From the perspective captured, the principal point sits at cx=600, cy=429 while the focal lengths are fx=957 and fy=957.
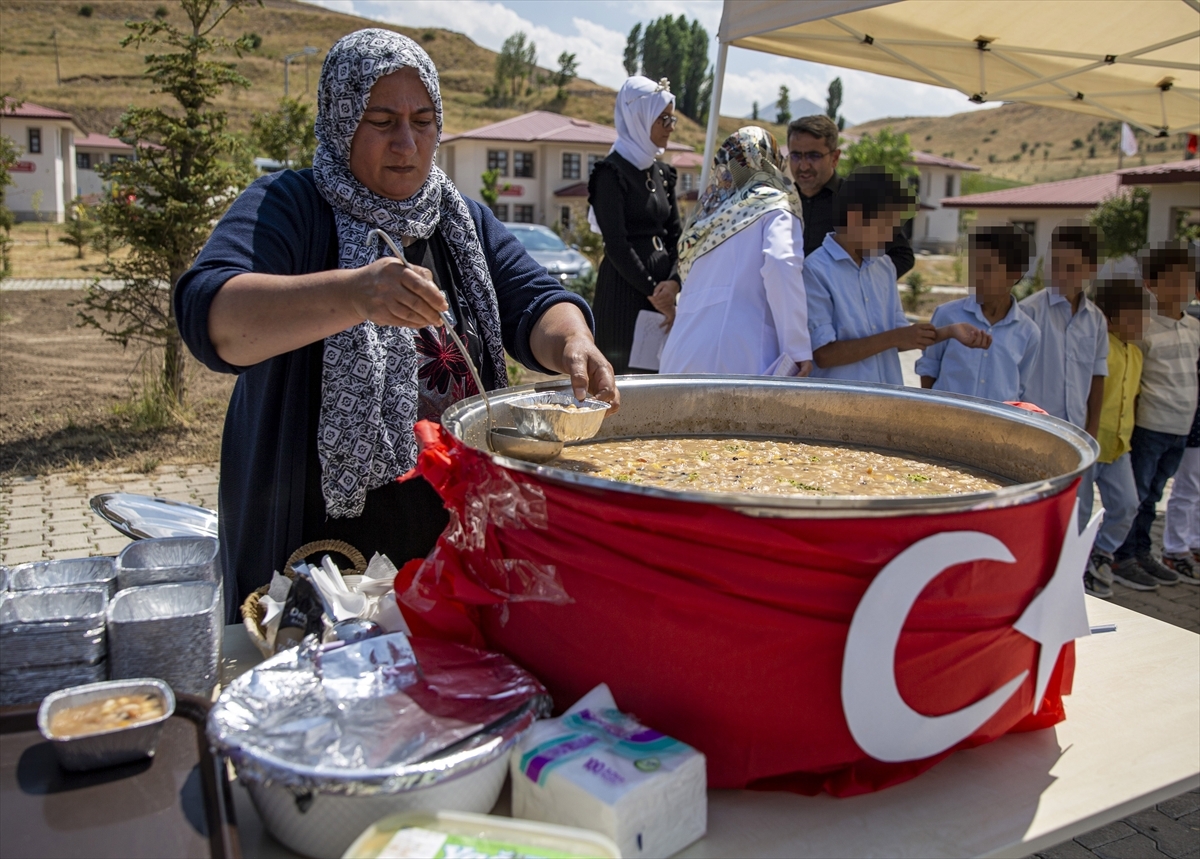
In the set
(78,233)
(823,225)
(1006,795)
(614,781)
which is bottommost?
(1006,795)

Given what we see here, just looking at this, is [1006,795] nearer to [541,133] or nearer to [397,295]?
[397,295]

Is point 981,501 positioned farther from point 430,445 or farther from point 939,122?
point 939,122

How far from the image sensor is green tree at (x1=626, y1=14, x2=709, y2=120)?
78688mm

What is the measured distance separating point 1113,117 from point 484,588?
7553 mm

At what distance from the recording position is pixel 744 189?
3242 millimetres

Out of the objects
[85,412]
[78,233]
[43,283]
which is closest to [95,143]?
[78,233]

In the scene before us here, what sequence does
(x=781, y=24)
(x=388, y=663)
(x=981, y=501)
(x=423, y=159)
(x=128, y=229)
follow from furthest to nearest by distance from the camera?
(x=128, y=229) < (x=781, y=24) < (x=423, y=159) < (x=388, y=663) < (x=981, y=501)

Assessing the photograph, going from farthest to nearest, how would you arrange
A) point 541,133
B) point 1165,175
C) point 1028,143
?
1. point 1028,143
2. point 541,133
3. point 1165,175

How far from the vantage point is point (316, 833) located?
102 centimetres

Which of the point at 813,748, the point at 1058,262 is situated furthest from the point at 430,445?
the point at 1058,262

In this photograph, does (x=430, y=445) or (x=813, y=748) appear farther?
(x=430, y=445)

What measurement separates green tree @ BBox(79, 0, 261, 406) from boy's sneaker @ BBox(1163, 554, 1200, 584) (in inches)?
233

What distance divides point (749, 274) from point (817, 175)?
38.6 inches

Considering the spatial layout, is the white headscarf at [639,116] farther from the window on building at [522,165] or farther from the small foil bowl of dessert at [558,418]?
the window on building at [522,165]
